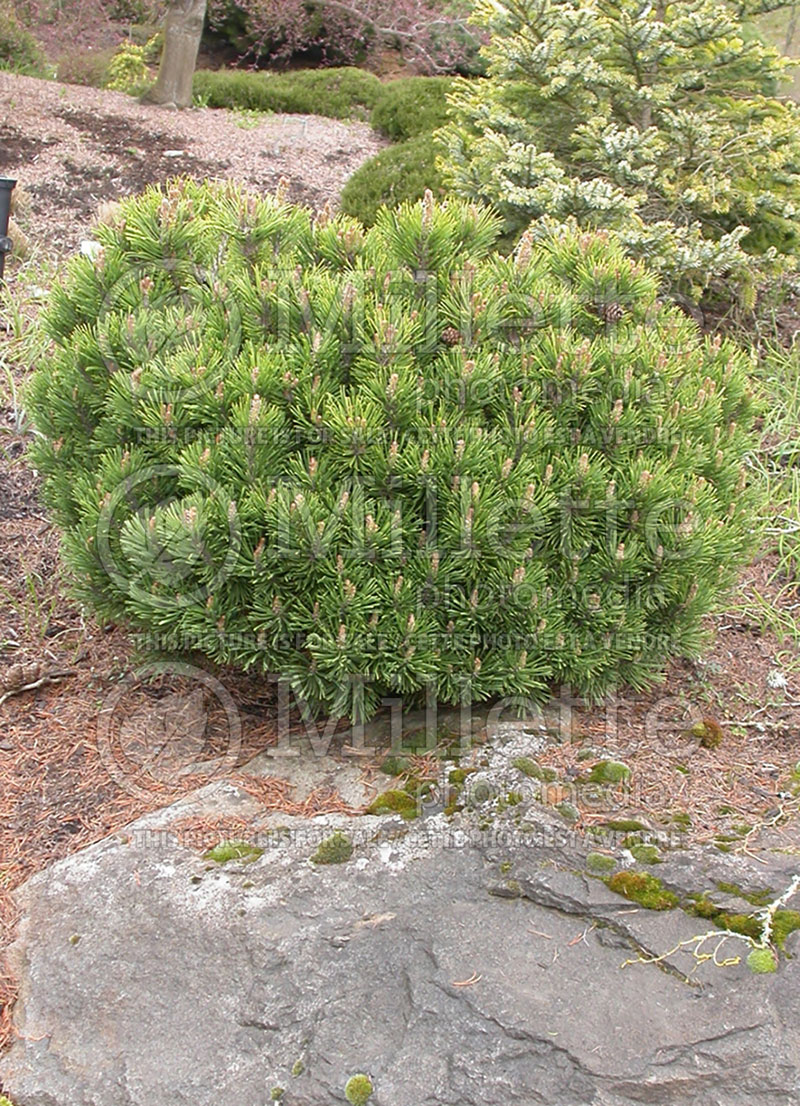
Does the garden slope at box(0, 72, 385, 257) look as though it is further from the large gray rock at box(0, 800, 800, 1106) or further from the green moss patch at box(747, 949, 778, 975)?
the green moss patch at box(747, 949, 778, 975)

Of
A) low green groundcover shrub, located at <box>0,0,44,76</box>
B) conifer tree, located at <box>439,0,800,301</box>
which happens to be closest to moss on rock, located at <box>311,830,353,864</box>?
conifer tree, located at <box>439,0,800,301</box>

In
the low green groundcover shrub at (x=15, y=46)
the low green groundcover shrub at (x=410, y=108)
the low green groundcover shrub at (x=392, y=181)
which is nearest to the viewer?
the low green groundcover shrub at (x=392, y=181)

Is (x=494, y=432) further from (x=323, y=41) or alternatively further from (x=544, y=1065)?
(x=323, y=41)

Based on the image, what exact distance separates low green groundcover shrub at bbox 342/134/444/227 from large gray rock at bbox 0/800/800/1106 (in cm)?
507

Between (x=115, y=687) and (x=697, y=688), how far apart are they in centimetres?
195

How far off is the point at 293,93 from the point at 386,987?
1190 centimetres

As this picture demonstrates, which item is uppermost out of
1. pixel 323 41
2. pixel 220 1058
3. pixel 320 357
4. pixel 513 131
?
pixel 323 41

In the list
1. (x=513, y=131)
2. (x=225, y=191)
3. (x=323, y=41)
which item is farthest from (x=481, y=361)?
(x=323, y=41)

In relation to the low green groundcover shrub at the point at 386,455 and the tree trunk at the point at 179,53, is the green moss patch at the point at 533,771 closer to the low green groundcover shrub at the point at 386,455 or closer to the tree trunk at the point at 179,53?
the low green groundcover shrub at the point at 386,455

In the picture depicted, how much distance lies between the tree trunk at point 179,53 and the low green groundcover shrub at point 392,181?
466 cm

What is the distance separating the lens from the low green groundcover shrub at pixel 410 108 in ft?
32.9

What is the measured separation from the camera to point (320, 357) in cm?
274

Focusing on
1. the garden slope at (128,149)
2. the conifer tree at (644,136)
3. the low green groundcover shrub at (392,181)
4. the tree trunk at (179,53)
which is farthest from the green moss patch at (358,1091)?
the tree trunk at (179,53)

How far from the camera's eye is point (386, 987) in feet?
7.17
